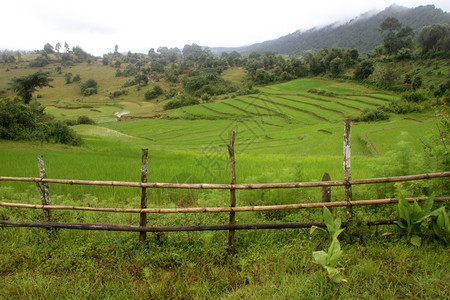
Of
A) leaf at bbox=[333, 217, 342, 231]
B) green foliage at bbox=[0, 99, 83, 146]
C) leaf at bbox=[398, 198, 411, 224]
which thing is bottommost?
leaf at bbox=[333, 217, 342, 231]

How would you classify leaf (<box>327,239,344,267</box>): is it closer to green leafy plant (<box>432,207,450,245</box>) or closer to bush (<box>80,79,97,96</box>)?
green leafy plant (<box>432,207,450,245</box>)

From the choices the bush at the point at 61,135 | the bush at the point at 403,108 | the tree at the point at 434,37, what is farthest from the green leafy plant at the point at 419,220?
the tree at the point at 434,37

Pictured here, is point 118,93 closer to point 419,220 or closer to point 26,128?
point 26,128

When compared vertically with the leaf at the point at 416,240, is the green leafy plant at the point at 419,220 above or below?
above

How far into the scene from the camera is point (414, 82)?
38.5 metres

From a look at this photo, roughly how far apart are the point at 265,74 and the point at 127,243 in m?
57.4

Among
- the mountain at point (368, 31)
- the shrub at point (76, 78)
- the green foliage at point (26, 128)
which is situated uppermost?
the mountain at point (368, 31)

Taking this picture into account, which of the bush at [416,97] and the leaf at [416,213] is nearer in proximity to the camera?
the leaf at [416,213]

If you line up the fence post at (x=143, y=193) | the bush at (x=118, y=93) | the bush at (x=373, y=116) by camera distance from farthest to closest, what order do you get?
1. the bush at (x=118, y=93)
2. the bush at (x=373, y=116)
3. the fence post at (x=143, y=193)

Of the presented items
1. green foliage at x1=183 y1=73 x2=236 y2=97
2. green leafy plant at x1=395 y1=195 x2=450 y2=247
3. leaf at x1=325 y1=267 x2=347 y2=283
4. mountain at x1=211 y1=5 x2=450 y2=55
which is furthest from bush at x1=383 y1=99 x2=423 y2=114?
mountain at x1=211 y1=5 x2=450 y2=55

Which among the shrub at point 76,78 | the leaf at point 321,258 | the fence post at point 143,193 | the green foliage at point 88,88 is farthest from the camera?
the shrub at point 76,78

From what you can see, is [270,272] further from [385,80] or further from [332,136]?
[385,80]

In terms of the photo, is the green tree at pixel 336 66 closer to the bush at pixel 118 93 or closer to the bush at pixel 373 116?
the bush at pixel 373 116

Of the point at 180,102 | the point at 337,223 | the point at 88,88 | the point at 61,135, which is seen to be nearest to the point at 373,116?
the point at 61,135
